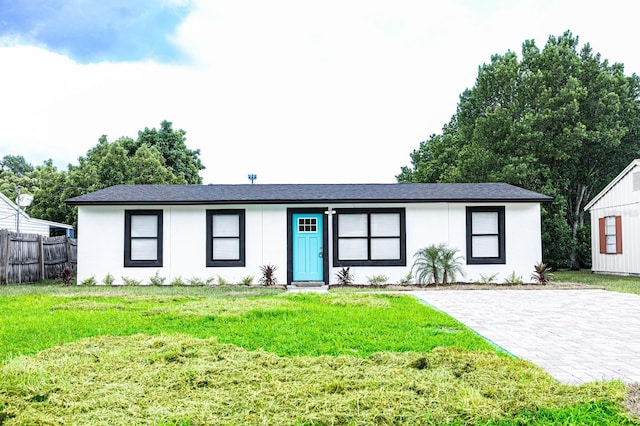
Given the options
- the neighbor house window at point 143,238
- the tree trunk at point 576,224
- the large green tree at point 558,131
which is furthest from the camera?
the large green tree at point 558,131

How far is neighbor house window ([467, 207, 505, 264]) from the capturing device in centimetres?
1428

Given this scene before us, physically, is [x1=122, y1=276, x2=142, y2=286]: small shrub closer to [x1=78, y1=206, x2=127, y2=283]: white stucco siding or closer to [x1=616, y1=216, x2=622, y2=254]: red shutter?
[x1=78, y1=206, x2=127, y2=283]: white stucco siding

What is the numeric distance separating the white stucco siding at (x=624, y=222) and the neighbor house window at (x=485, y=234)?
5.29m

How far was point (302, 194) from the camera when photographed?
48.3 ft

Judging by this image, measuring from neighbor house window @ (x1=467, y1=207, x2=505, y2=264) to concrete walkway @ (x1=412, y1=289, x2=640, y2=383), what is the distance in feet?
7.24

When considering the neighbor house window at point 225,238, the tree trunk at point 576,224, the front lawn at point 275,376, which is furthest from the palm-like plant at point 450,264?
the tree trunk at point 576,224

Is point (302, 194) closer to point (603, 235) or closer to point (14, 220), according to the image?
point (603, 235)

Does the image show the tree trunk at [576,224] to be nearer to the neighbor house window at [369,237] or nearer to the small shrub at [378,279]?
the neighbor house window at [369,237]

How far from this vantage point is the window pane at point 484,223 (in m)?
14.4

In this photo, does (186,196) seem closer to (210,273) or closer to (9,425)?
(210,273)

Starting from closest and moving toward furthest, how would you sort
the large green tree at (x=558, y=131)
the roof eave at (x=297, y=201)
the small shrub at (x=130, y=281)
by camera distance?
the roof eave at (x=297, y=201), the small shrub at (x=130, y=281), the large green tree at (x=558, y=131)

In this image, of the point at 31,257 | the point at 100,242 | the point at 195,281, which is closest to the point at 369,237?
the point at 195,281

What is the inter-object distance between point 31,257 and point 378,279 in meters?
10.6

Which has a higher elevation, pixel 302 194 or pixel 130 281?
pixel 302 194
